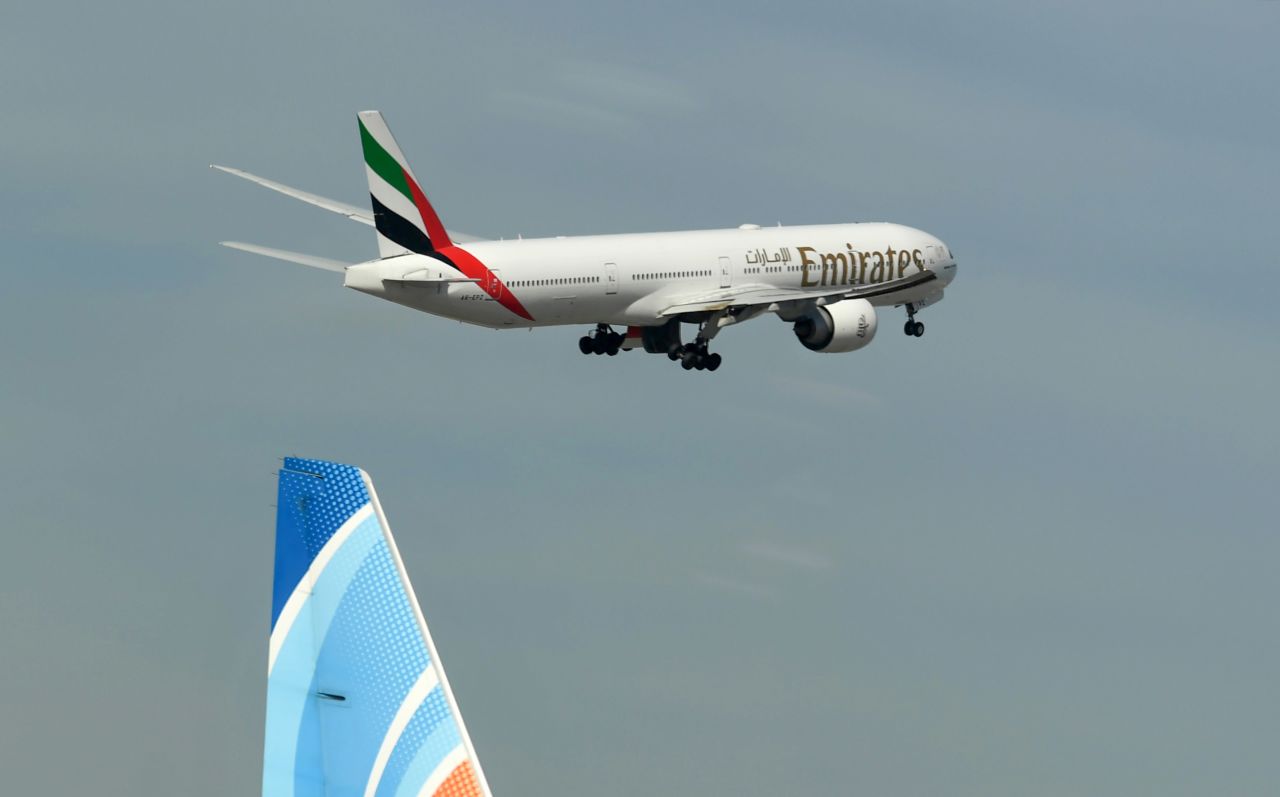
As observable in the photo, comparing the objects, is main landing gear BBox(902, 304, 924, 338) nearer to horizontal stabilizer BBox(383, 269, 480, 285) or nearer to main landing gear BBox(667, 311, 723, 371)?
main landing gear BBox(667, 311, 723, 371)

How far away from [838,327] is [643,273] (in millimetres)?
9383

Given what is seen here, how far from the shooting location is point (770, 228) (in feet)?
327

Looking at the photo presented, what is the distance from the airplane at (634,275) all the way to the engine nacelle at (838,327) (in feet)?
0.20

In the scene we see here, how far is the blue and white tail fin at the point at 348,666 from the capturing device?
38.2 meters

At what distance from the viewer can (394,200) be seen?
88500 mm

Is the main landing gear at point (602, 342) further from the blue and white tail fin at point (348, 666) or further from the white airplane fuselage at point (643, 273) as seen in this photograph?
the blue and white tail fin at point (348, 666)

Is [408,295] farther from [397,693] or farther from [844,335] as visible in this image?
[397,693]

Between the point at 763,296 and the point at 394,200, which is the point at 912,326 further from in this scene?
the point at 394,200

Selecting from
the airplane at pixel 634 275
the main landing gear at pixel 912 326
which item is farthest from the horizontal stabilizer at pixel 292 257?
the main landing gear at pixel 912 326

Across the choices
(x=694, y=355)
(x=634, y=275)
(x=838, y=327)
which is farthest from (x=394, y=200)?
(x=838, y=327)

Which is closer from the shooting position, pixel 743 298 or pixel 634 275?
pixel 634 275

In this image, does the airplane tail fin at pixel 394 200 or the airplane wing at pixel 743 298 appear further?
the airplane wing at pixel 743 298

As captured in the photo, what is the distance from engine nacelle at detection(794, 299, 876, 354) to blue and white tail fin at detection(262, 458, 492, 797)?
57.1m

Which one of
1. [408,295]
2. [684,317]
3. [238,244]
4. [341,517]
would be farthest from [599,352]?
[341,517]
